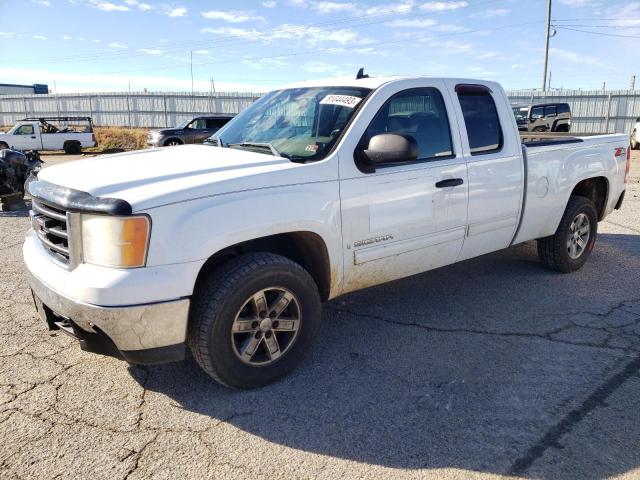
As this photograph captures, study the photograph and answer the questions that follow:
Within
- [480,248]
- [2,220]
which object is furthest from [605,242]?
[2,220]

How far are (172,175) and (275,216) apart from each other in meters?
0.63

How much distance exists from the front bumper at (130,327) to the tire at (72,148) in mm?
24511

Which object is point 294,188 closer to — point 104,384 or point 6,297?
point 104,384

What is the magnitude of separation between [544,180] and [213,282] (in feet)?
10.9

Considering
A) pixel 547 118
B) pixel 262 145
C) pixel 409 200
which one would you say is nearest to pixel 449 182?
pixel 409 200

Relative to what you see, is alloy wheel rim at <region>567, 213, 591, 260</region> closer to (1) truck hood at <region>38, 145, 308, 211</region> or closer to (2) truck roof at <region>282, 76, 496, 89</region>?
(2) truck roof at <region>282, 76, 496, 89</region>

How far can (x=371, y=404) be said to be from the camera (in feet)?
10.1

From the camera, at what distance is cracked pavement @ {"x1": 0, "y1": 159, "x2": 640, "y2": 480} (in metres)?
2.57

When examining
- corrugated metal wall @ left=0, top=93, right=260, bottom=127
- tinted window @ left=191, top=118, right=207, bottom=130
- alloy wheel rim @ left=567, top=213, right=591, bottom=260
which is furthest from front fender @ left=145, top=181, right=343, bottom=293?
corrugated metal wall @ left=0, top=93, right=260, bottom=127

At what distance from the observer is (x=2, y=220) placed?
8.70m

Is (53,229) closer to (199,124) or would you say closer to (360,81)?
(360,81)

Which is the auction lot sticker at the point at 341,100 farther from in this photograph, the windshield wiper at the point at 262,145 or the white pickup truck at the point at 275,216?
the windshield wiper at the point at 262,145

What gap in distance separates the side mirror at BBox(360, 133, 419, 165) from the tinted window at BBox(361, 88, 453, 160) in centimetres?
34

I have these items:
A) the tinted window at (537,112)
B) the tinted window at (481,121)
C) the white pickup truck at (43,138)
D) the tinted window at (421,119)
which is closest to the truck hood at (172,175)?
the tinted window at (421,119)
